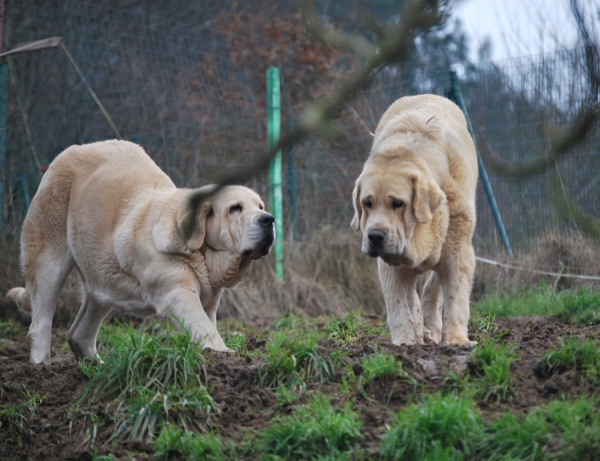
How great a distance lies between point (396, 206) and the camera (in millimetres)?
4734

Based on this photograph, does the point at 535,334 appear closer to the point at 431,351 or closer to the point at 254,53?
the point at 431,351

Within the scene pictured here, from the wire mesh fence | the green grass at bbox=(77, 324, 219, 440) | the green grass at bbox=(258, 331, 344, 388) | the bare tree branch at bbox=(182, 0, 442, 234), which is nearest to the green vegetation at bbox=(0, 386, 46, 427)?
the green grass at bbox=(77, 324, 219, 440)

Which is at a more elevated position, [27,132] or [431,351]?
[27,132]

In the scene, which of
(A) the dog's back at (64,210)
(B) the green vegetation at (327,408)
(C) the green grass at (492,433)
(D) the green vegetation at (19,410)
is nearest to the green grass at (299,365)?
(B) the green vegetation at (327,408)

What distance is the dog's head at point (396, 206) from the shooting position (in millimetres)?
4598

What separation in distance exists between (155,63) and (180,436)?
6.90 metres

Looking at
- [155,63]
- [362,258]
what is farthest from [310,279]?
[155,63]

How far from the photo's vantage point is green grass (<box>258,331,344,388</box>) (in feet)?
12.8

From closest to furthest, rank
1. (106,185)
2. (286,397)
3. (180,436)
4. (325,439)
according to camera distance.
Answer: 1. (325,439)
2. (180,436)
3. (286,397)
4. (106,185)

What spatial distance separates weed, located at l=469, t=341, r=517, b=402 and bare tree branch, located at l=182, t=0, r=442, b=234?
216cm

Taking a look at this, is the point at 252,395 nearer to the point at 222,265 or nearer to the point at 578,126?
the point at 222,265

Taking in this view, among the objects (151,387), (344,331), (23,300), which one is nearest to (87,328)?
(23,300)

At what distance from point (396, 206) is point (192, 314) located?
149cm

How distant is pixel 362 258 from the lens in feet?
30.2
